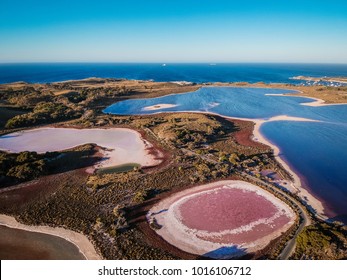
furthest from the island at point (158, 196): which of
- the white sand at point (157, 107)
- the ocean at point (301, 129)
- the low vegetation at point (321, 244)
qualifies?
the white sand at point (157, 107)

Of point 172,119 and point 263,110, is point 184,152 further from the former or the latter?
point 263,110

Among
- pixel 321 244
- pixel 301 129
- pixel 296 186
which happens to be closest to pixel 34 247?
pixel 321 244

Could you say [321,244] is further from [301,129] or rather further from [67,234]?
[301,129]

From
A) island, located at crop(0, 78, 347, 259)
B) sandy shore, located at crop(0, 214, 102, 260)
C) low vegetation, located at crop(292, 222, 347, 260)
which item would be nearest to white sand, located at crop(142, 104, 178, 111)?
island, located at crop(0, 78, 347, 259)

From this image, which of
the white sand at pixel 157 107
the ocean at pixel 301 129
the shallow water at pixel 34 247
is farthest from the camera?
the white sand at pixel 157 107

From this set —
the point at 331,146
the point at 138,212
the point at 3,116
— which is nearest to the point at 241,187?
the point at 138,212

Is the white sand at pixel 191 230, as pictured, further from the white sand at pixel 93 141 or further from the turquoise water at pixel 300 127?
the white sand at pixel 93 141

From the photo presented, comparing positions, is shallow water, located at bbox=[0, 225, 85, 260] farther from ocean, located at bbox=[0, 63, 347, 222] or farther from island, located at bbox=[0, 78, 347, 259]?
ocean, located at bbox=[0, 63, 347, 222]
